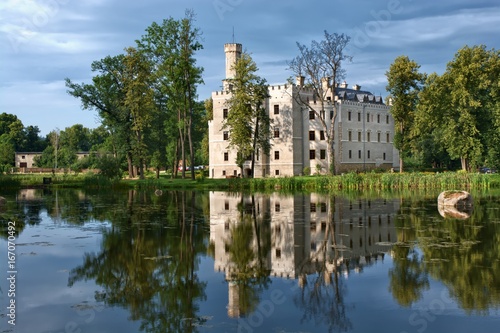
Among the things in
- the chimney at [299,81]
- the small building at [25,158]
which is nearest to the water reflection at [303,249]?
the chimney at [299,81]

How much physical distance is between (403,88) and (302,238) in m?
54.3

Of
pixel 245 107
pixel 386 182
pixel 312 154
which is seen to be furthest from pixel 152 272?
pixel 312 154

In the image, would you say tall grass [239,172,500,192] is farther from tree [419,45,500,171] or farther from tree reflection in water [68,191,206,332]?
tree reflection in water [68,191,206,332]

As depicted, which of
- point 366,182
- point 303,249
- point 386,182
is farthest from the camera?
point 386,182

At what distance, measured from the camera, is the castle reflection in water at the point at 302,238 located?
13016 mm

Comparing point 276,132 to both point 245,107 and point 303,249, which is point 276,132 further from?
point 303,249

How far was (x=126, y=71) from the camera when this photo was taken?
2493 inches

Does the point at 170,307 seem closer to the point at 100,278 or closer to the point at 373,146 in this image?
the point at 100,278

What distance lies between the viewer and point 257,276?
1215 cm

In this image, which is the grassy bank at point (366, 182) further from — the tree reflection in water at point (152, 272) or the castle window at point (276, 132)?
the tree reflection in water at point (152, 272)

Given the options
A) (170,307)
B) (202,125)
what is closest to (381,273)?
(170,307)

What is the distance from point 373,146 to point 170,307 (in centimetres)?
7056

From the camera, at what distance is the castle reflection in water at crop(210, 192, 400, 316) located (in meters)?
13.0

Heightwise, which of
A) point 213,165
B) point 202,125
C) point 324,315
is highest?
point 202,125
